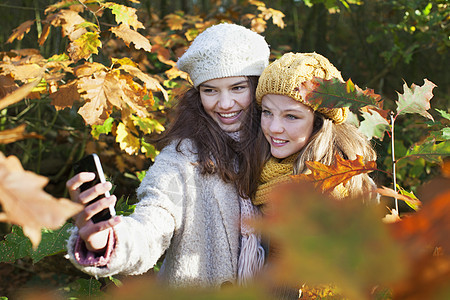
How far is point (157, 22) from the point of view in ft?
13.3

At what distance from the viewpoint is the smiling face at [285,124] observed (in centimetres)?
184

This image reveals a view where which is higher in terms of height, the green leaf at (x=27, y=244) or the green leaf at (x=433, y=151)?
the green leaf at (x=433, y=151)

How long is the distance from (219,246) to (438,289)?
1.65 meters

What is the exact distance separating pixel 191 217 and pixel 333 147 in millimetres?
667

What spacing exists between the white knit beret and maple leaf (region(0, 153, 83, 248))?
66.5 inches

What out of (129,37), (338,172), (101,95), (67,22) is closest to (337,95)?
(338,172)

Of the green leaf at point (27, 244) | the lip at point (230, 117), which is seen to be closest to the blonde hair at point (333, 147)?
the lip at point (230, 117)

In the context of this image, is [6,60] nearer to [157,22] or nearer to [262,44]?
[262,44]

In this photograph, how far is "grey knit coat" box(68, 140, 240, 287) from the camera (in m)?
1.75

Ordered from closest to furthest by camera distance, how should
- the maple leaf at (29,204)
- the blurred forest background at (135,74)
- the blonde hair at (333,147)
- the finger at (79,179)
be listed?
the maple leaf at (29,204)
the finger at (79,179)
the blonde hair at (333,147)
the blurred forest background at (135,74)

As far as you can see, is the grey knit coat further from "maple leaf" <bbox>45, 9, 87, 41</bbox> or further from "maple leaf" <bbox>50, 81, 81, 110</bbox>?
"maple leaf" <bbox>45, 9, 87, 41</bbox>

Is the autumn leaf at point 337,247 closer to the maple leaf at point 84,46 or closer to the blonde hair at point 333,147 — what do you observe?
the blonde hair at point 333,147

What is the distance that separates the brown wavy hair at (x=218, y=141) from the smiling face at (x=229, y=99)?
0.02 m

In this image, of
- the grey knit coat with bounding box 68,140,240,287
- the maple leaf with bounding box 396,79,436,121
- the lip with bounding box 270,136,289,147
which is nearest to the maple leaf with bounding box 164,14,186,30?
the grey knit coat with bounding box 68,140,240,287
